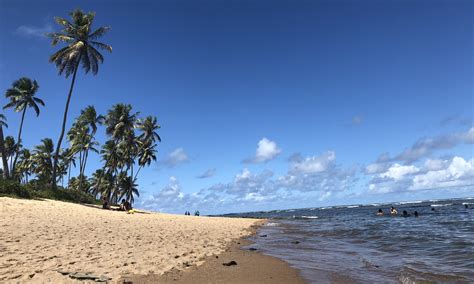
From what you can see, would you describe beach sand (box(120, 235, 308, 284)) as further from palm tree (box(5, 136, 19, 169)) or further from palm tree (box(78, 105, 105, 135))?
palm tree (box(5, 136, 19, 169))

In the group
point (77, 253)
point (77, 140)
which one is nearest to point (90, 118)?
point (77, 140)

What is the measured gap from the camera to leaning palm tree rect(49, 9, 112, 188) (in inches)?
1361

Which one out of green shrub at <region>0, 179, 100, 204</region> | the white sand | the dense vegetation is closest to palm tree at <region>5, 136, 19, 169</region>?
the dense vegetation

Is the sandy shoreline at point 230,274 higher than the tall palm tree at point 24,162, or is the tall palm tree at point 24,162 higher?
the tall palm tree at point 24,162

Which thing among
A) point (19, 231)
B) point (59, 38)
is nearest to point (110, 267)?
point (19, 231)

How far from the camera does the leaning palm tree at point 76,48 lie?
34562mm

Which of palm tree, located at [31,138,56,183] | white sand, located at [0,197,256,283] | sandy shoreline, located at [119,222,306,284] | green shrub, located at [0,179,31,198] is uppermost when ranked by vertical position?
palm tree, located at [31,138,56,183]

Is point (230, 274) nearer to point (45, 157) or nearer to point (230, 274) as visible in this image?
point (230, 274)

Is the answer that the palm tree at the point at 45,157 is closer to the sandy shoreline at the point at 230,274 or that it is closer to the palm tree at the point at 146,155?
the palm tree at the point at 146,155

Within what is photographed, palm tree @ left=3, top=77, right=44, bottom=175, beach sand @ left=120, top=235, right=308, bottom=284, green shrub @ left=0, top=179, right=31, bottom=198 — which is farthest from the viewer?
palm tree @ left=3, top=77, right=44, bottom=175

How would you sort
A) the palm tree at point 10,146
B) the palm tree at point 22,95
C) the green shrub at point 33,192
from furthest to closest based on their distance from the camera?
the palm tree at point 10,146 → the palm tree at point 22,95 → the green shrub at point 33,192

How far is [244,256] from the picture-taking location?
37.7ft

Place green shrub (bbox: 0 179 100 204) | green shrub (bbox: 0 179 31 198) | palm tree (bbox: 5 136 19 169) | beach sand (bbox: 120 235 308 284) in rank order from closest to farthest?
beach sand (bbox: 120 235 308 284)
green shrub (bbox: 0 179 31 198)
green shrub (bbox: 0 179 100 204)
palm tree (bbox: 5 136 19 169)

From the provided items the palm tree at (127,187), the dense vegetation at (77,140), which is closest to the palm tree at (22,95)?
the dense vegetation at (77,140)
